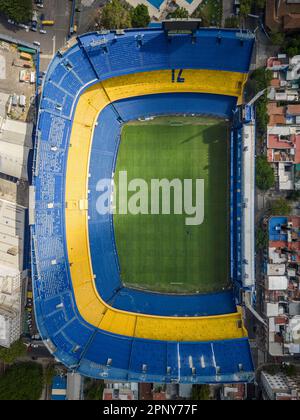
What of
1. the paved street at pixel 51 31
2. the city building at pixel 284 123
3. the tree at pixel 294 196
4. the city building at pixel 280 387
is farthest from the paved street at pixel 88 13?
the city building at pixel 280 387

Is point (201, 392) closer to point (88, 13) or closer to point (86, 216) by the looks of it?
point (86, 216)

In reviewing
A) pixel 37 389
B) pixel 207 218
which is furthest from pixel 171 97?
pixel 37 389

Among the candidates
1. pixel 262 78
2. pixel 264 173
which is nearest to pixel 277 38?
pixel 262 78

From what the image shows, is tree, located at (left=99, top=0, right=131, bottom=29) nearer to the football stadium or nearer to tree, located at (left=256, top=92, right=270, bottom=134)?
the football stadium

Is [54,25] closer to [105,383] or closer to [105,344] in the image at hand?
[105,344]

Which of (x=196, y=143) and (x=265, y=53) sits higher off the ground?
(x=265, y=53)

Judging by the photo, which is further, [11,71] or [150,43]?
[11,71]

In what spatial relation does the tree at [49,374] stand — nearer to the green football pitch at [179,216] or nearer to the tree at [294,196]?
the green football pitch at [179,216]
